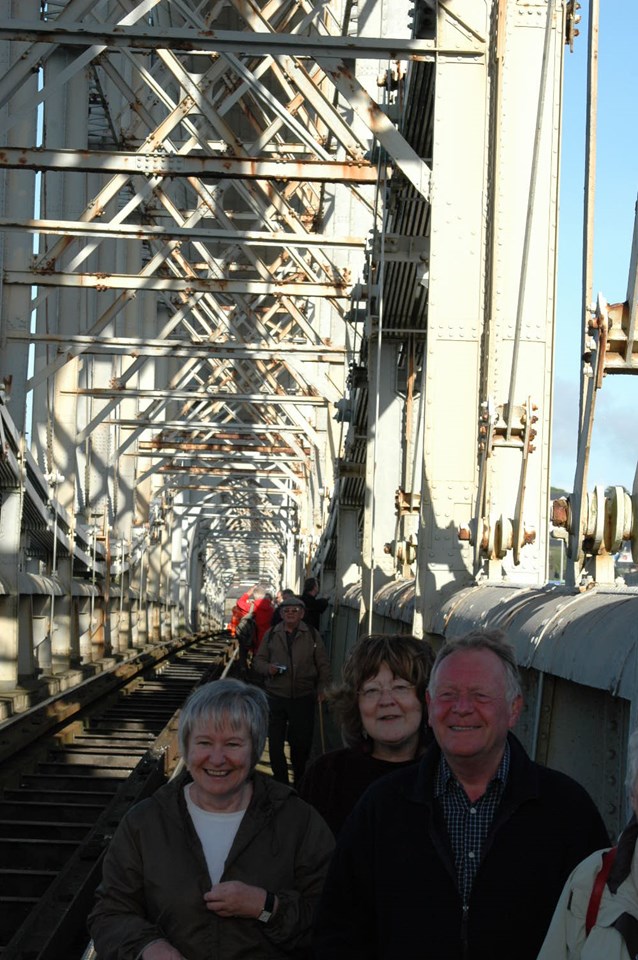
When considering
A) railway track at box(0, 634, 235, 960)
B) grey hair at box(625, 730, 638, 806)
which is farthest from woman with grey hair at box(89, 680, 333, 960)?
railway track at box(0, 634, 235, 960)

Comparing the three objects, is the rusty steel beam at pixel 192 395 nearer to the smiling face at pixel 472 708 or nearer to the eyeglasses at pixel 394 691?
the eyeglasses at pixel 394 691

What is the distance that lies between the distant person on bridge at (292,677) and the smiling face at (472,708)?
24.7 feet

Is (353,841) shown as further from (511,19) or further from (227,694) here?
(511,19)

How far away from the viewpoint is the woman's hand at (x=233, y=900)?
144 inches

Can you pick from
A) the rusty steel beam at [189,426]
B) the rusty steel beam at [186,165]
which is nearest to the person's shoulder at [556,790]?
the rusty steel beam at [186,165]

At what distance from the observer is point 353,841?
3.39 metres

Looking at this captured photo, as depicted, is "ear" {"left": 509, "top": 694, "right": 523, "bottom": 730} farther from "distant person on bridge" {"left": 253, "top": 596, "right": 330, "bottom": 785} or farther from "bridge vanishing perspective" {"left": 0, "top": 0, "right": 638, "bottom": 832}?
"distant person on bridge" {"left": 253, "top": 596, "right": 330, "bottom": 785}

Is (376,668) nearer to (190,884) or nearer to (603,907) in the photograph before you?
(190,884)

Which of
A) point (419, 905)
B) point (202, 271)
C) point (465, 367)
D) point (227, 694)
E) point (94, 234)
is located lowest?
point (419, 905)

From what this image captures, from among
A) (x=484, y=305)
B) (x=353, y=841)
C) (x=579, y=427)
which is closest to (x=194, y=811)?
(x=353, y=841)

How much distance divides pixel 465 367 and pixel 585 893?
8.53 metres

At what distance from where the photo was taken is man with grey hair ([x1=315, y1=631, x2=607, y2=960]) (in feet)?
10.5

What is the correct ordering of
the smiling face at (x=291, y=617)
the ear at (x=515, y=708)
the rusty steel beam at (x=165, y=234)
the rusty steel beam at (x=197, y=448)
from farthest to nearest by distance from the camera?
1. the rusty steel beam at (x=197, y=448)
2. the rusty steel beam at (x=165, y=234)
3. the smiling face at (x=291, y=617)
4. the ear at (x=515, y=708)

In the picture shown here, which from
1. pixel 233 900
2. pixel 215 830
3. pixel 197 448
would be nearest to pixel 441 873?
pixel 233 900
